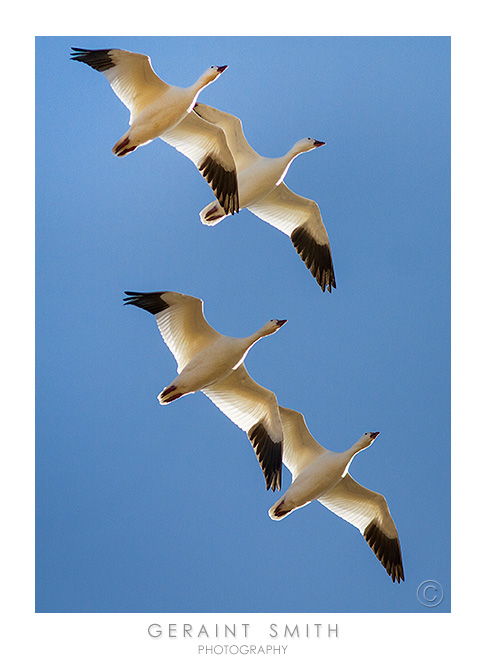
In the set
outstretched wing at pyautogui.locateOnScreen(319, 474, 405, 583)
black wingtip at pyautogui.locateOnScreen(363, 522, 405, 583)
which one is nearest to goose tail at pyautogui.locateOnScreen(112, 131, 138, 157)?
outstretched wing at pyautogui.locateOnScreen(319, 474, 405, 583)

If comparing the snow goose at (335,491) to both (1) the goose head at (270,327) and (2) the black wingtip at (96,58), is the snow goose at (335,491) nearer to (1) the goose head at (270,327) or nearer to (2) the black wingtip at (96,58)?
(1) the goose head at (270,327)

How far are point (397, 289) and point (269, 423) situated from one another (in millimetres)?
1357

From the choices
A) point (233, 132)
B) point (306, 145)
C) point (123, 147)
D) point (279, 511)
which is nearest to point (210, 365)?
point (279, 511)

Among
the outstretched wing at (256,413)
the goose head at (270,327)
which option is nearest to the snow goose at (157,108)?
the goose head at (270,327)

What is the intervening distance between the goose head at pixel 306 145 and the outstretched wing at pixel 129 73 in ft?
3.16

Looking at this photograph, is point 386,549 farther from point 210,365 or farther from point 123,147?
point 123,147

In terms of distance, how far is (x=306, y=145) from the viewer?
5.37 meters

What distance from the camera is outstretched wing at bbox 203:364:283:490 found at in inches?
201

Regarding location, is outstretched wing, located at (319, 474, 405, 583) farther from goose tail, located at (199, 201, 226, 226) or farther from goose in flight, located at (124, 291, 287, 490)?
goose tail, located at (199, 201, 226, 226)

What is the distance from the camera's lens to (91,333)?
5863 millimetres

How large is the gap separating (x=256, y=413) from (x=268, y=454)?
25 cm

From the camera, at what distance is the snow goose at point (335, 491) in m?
5.22

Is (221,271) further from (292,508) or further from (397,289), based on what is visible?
(292,508)
